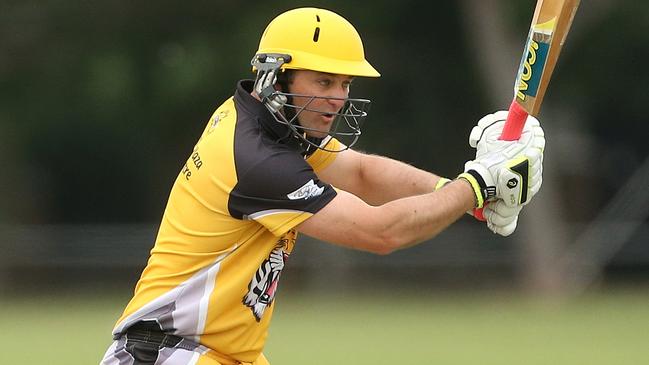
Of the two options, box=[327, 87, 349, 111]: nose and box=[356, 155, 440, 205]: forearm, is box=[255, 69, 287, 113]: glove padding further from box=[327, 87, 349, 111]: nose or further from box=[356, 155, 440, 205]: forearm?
box=[356, 155, 440, 205]: forearm

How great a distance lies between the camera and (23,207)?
1487 cm

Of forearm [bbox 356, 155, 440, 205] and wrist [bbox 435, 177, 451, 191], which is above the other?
wrist [bbox 435, 177, 451, 191]

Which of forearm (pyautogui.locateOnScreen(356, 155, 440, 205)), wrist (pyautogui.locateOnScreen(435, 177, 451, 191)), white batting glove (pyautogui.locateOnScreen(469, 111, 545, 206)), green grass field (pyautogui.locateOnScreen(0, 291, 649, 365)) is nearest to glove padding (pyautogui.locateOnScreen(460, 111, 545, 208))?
white batting glove (pyautogui.locateOnScreen(469, 111, 545, 206))

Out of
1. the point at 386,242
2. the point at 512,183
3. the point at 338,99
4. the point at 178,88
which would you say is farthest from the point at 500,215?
the point at 178,88

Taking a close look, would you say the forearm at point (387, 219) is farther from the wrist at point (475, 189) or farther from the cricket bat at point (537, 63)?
the cricket bat at point (537, 63)

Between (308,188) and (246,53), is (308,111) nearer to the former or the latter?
(308,188)

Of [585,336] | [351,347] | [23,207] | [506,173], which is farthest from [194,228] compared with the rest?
[23,207]

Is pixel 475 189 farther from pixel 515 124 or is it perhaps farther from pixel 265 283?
pixel 265 283

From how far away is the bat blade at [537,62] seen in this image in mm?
4805

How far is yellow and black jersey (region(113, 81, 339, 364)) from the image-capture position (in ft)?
15.0

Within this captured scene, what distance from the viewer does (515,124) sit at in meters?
4.95

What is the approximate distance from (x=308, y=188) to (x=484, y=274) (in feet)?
32.4

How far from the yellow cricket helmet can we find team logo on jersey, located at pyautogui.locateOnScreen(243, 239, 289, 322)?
0.65m

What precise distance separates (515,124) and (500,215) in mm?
344
